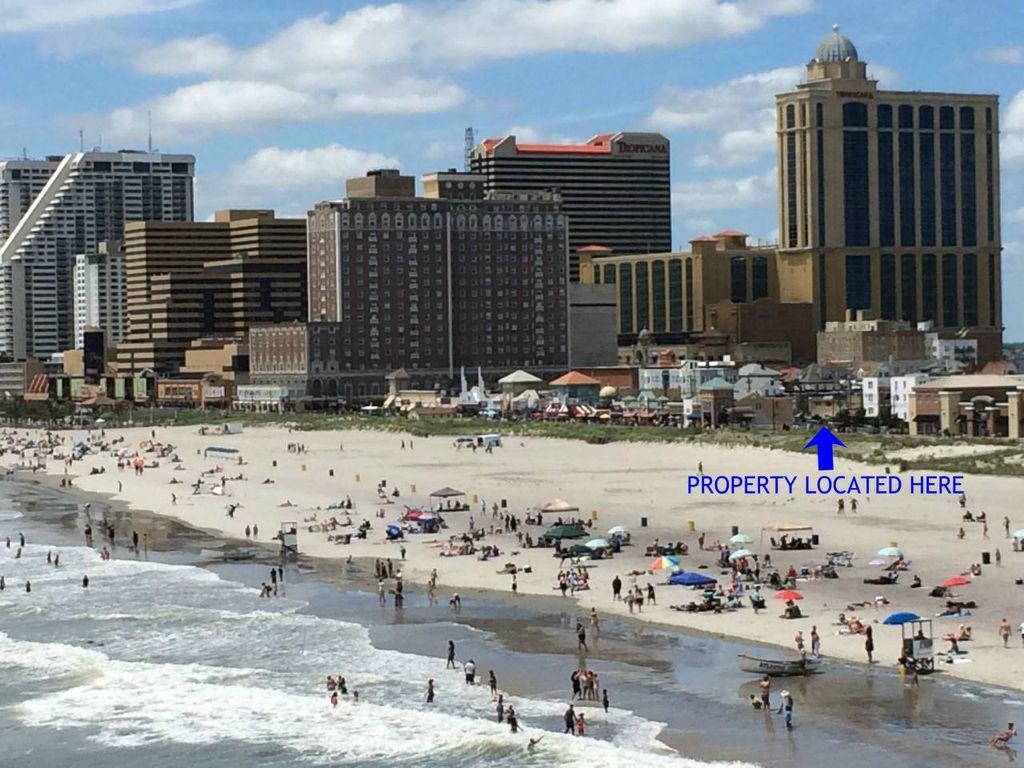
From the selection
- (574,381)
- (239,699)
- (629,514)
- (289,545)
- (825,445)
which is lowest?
(239,699)

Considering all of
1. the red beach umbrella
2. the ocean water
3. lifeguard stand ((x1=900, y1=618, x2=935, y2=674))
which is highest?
the red beach umbrella

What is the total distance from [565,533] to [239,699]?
26642 mm

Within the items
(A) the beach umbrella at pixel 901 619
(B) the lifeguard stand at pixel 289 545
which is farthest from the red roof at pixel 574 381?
(A) the beach umbrella at pixel 901 619

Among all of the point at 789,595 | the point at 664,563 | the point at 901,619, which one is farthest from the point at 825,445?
the point at 901,619

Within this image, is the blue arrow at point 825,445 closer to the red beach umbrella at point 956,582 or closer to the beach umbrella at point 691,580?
the beach umbrella at point 691,580

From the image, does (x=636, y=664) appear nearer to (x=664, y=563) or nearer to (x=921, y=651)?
(x=921, y=651)

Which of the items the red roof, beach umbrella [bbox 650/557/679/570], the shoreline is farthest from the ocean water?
the red roof

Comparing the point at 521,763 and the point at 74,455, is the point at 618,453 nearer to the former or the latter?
the point at 74,455

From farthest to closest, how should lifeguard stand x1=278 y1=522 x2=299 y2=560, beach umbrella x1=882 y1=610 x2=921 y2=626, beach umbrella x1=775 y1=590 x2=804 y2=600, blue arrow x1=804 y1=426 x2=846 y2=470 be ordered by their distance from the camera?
blue arrow x1=804 y1=426 x2=846 y2=470
lifeguard stand x1=278 y1=522 x2=299 y2=560
beach umbrella x1=775 y1=590 x2=804 y2=600
beach umbrella x1=882 y1=610 x2=921 y2=626

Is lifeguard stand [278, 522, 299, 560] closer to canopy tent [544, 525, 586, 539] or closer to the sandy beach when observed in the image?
the sandy beach

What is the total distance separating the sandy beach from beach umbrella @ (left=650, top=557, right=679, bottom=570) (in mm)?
660

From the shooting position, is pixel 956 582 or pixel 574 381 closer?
pixel 956 582

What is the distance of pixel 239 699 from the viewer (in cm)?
4881

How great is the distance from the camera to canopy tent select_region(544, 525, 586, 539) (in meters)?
73.4
